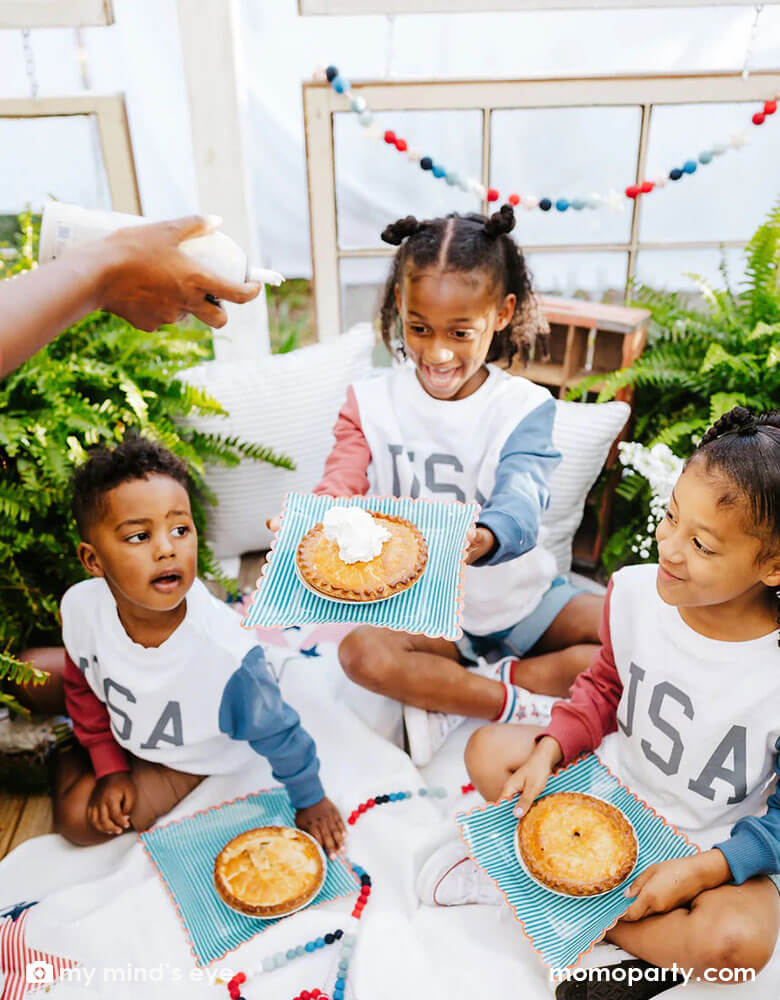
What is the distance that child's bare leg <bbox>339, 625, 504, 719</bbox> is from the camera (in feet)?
7.68

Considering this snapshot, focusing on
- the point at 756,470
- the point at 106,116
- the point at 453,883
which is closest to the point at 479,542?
the point at 756,470

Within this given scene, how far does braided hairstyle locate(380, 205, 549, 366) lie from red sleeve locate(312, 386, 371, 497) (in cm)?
37

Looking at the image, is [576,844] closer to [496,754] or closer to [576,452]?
[496,754]

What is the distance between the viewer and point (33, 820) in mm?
2293

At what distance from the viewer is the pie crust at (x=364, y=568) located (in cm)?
182

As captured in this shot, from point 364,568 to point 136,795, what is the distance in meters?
0.90

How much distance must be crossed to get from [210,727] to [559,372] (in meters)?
1.84

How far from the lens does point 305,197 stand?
11.8ft

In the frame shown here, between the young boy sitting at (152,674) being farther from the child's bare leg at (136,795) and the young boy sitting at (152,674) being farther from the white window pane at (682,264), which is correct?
the white window pane at (682,264)

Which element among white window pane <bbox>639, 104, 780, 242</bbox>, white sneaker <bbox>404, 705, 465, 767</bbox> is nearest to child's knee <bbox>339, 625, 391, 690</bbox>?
white sneaker <bbox>404, 705, 465, 767</bbox>

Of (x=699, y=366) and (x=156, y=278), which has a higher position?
(x=156, y=278)

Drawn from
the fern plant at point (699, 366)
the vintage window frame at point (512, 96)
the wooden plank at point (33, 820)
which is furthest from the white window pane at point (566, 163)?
the wooden plank at point (33, 820)

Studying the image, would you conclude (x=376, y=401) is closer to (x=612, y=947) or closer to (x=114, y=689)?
(x=114, y=689)

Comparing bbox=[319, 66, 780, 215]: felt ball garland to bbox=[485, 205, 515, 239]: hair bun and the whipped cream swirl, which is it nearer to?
bbox=[485, 205, 515, 239]: hair bun
